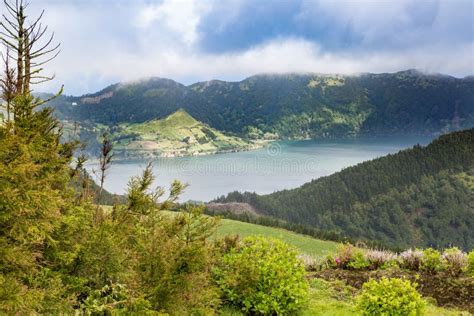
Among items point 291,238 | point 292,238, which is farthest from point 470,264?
point 292,238

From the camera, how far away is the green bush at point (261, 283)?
28.9 feet

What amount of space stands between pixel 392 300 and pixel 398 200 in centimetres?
15634

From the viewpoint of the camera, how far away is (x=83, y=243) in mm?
6008

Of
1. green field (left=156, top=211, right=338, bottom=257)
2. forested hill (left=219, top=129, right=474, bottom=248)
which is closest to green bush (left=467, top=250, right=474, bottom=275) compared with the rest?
green field (left=156, top=211, right=338, bottom=257)

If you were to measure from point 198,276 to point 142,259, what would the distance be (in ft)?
3.05

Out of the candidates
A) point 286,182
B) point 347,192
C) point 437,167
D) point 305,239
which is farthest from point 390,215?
point 305,239

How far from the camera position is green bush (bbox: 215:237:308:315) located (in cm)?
880

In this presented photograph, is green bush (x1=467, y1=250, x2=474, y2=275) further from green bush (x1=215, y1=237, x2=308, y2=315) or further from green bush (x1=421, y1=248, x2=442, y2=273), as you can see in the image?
green bush (x1=215, y1=237, x2=308, y2=315)

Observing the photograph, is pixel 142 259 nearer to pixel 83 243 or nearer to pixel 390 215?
pixel 83 243

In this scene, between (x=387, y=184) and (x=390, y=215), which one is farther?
(x=387, y=184)

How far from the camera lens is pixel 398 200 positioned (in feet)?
502

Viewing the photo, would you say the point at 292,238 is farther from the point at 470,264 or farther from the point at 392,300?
the point at 392,300

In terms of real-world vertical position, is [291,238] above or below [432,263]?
below

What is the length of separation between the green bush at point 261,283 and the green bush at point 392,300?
1.35 meters
